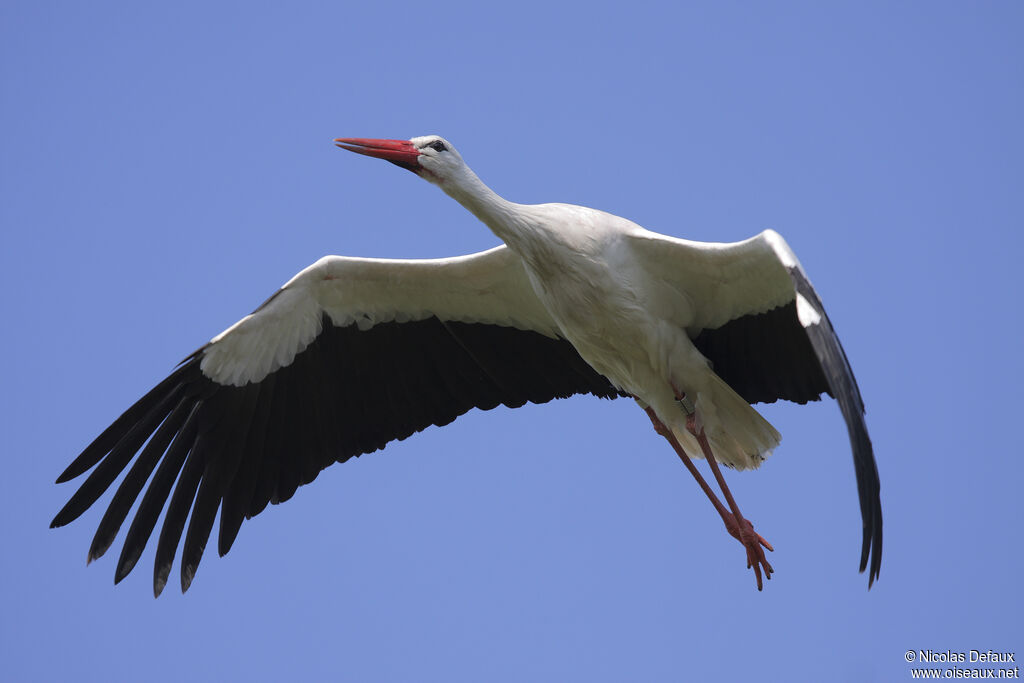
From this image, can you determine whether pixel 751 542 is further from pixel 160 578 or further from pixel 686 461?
pixel 160 578

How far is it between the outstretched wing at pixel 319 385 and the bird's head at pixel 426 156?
0.70 metres

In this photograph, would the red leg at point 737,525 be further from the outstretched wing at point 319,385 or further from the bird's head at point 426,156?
the bird's head at point 426,156

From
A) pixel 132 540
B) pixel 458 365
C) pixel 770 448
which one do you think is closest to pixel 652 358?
pixel 770 448

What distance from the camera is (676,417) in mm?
7441

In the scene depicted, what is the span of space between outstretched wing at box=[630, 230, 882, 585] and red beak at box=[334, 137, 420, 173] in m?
1.23

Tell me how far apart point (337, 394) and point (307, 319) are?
20.2 inches

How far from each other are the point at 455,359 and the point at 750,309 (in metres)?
1.86

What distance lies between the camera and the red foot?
729 cm

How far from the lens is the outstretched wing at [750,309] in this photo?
21.8ft

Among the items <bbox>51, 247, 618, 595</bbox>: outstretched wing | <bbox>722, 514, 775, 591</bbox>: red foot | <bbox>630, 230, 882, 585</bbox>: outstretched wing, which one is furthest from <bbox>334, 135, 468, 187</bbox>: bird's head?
<bbox>722, 514, 775, 591</bbox>: red foot

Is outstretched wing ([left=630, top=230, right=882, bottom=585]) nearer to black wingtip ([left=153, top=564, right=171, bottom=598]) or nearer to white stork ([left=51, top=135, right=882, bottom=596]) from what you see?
white stork ([left=51, top=135, right=882, bottom=596])

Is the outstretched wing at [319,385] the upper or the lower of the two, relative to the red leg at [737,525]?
upper

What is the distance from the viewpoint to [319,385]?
7969 mm

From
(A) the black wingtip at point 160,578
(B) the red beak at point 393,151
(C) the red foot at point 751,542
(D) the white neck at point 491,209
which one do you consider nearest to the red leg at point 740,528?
(C) the red foot at point 751,542
